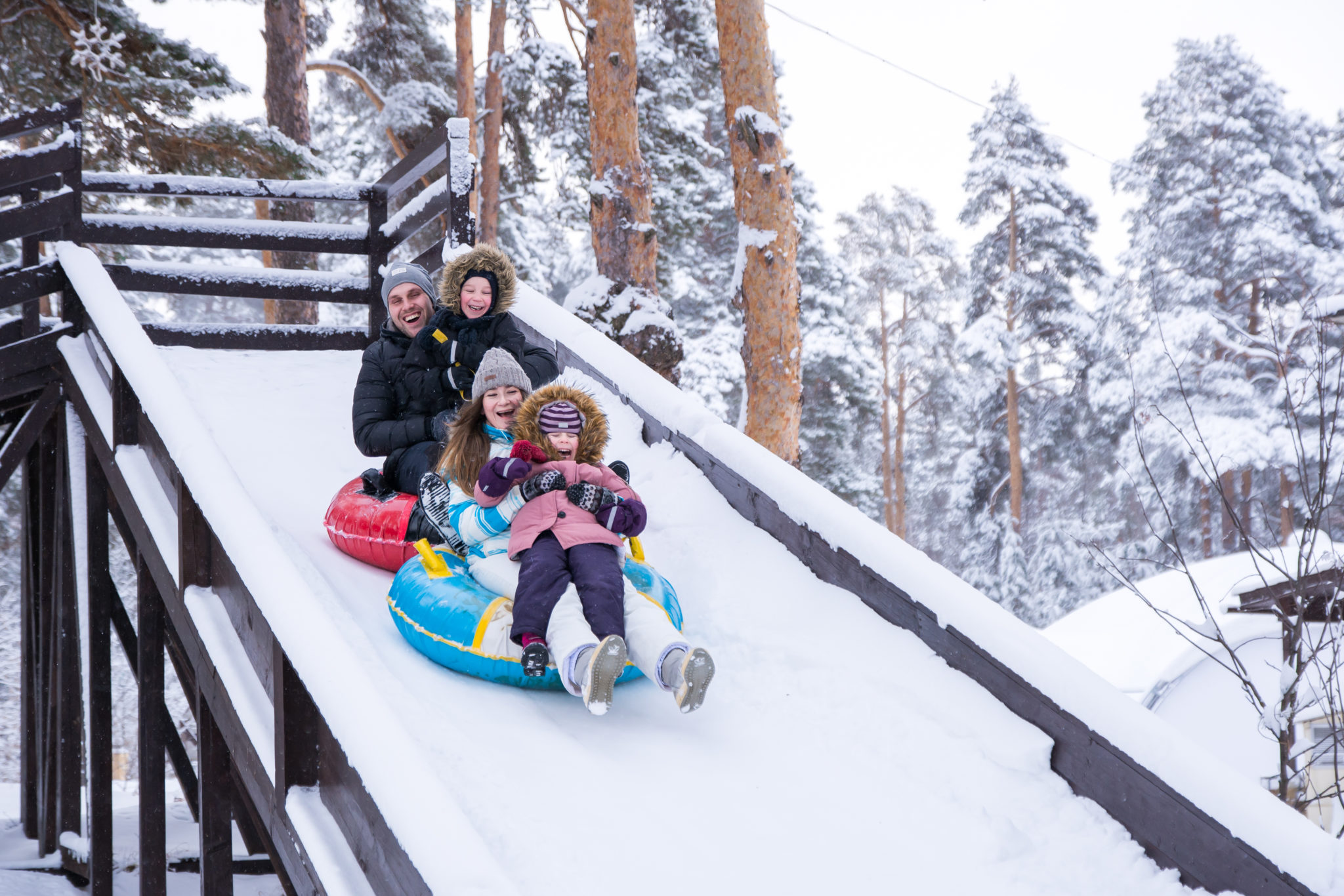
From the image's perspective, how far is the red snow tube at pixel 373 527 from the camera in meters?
3.35

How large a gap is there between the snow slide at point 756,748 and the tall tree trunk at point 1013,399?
18424mm

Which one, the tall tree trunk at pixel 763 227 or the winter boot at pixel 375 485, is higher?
the tall tree trunk at pixel 763 227

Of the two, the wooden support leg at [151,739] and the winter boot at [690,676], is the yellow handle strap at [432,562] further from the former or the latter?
the wooden support leg at [151,739]

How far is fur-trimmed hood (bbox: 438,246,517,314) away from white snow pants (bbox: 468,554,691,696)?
1.67 meters

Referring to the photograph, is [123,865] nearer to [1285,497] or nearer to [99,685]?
[99,685]

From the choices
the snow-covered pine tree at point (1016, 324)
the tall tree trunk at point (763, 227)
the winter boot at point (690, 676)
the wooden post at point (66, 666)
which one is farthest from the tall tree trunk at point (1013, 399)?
the winter boot at point (690, 676)

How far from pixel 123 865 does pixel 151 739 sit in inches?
90.8

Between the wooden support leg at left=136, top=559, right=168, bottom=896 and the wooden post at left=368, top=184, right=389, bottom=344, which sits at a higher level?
the wooden post at left=368, top=184, right=389, bottom=344

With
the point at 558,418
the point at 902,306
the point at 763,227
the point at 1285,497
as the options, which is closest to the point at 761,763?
the point at 558,418

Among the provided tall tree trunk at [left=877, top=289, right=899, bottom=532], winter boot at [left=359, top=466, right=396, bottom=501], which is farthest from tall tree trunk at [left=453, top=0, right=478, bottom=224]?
tall tree trunk at [left=877, top=289, right=899, bottom=532]

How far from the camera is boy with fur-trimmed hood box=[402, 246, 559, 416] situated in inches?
158

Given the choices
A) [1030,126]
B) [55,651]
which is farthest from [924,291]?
[55,651]

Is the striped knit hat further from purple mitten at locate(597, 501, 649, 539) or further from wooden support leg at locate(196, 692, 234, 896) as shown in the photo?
wooden support leg at locate(196, 692, 234, 896)

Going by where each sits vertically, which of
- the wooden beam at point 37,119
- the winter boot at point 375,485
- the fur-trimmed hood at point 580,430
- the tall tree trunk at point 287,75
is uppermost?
the tall tree trunk at point 287,75
